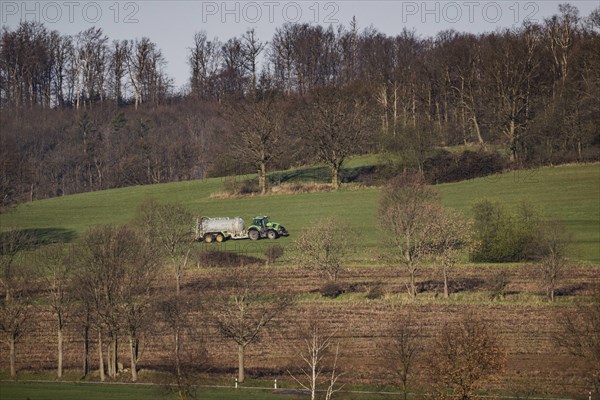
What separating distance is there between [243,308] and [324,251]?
44.9ft

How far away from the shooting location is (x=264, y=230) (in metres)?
71.1

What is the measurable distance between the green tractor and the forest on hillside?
1537cm

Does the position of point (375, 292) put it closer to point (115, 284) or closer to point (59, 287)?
point (115, 284)

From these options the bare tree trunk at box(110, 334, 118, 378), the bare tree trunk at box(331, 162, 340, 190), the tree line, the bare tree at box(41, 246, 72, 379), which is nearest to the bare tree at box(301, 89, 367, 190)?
the bare tree trunk at box(331, 162, 340, 190)

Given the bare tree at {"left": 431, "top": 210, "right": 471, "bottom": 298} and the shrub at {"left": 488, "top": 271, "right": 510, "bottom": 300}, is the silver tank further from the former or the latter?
the shrub at {"left": 488, "top": 271, "right": 510, "bottom": 300}

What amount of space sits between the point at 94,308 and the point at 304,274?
1774cm

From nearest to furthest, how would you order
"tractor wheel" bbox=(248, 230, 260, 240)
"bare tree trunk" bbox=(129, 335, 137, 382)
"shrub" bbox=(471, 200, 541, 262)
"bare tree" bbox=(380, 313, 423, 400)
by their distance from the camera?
1. "bare tree" bbox=(380, 313, 423, 400)
2. "bare tree trunk" bbox=(129, 335, 137, 382)
3. "shrub" bbox=(471, 200, 541, 262)
4. "tractor wheel" bbox=(248, 230, 260, 240)

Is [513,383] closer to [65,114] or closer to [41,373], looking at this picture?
[41,373]

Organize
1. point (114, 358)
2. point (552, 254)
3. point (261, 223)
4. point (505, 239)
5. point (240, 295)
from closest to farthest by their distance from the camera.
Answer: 1. point (114, 358)
2. point (240, 295)
3. point (552, 254)
4. point (505, 239)
5. point (261, 223)

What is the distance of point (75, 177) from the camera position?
115938 mm

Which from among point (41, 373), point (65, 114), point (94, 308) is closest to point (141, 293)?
point (94, 308)

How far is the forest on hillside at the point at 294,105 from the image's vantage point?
86.2m

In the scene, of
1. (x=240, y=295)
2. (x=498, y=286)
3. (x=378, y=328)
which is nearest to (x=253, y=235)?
(x=240, y=295)

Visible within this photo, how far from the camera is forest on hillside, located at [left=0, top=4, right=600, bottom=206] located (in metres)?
86.2
